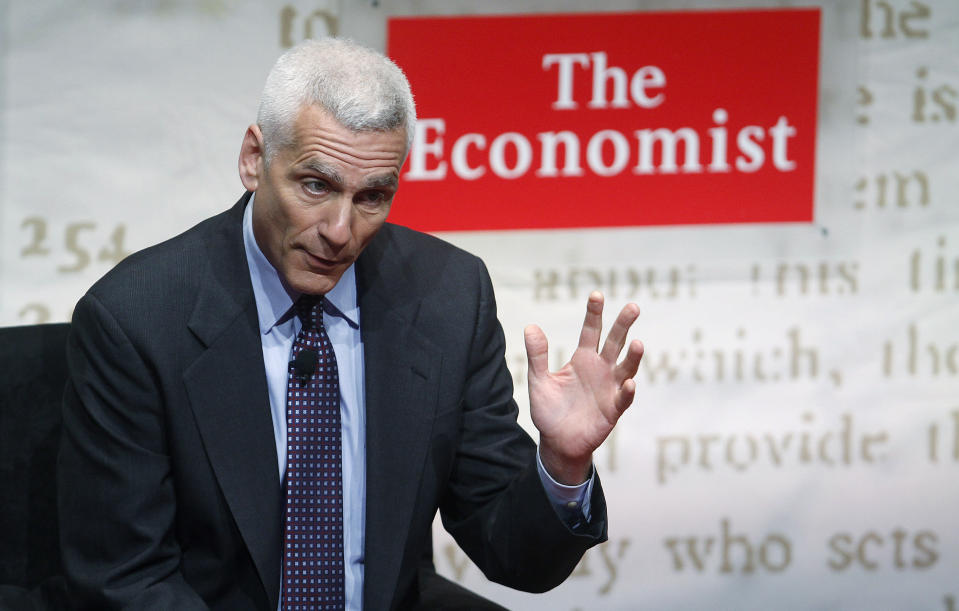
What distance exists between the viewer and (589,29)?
278 centimetres

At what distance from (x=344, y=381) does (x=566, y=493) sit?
373 mm

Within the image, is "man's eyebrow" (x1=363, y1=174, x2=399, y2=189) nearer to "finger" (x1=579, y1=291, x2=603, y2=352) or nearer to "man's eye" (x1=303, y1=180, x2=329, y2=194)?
"man's eye" (x1=303, y1=180, x2=329, y2=194)

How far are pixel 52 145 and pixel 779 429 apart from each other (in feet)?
5.99

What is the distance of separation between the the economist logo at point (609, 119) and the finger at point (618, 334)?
113 cm

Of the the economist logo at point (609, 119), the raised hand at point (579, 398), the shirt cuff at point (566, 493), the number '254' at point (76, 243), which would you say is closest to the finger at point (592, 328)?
the raised hand at point (579, 398)

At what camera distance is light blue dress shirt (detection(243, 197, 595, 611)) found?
1.78m

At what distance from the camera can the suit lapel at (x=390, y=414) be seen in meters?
1.78

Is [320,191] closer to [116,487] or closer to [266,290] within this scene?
[266,290]

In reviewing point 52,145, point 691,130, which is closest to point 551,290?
point 691,130

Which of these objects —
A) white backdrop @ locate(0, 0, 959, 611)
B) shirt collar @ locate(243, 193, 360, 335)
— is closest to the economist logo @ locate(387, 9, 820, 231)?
white backdrop @ locate(0, 0, 959, 611)

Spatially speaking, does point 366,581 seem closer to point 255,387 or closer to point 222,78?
point 255,387

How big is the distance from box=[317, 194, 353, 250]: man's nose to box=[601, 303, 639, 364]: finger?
0.39 metres

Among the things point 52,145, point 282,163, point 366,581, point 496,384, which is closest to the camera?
point 282,163

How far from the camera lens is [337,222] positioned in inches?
65.2
